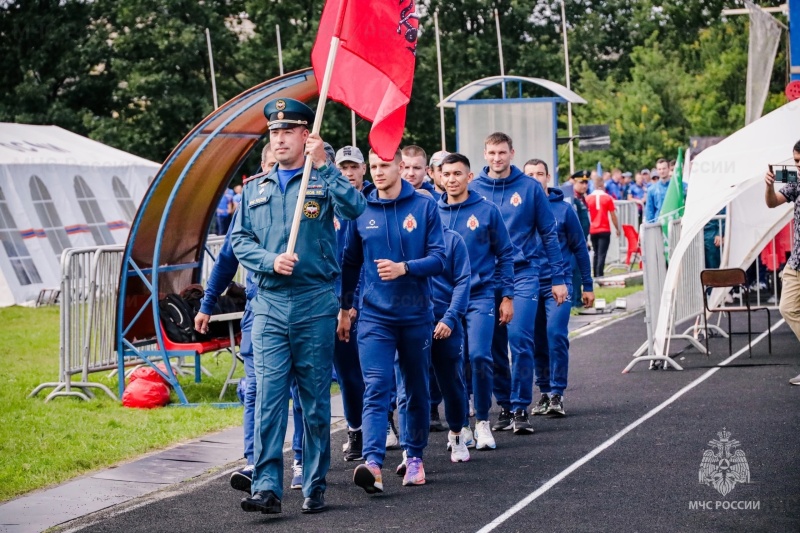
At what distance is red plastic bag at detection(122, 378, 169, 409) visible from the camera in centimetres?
1228

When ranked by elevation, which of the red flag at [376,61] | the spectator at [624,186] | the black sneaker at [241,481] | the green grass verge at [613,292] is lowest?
the green grass verge at [613,292]

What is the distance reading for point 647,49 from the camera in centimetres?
4931

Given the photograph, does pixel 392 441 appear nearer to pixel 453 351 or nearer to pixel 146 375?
pixel 453 351

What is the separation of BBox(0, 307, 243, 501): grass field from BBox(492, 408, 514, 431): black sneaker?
2.35 metres

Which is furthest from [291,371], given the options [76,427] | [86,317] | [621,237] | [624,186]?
[624,186]

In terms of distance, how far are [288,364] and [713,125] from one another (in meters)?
41.6

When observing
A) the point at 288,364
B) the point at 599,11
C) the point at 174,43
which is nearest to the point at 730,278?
the point at 288,364

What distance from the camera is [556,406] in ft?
36.6

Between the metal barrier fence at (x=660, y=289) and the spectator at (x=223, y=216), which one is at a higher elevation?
the spectator at (x=223, y=216)

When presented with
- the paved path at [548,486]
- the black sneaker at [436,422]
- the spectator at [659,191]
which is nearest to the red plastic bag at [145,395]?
the paved path at [548,486]

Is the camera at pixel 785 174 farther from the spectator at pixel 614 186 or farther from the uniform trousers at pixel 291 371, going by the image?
the spectator at pixel 614 186

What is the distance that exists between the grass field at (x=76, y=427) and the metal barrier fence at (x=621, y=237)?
52.0 feet

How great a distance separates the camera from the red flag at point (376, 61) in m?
8.11

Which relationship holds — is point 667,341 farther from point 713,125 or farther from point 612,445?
point 713,125
